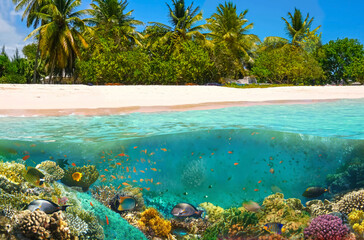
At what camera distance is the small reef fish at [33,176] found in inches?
211

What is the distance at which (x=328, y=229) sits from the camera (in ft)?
18.0

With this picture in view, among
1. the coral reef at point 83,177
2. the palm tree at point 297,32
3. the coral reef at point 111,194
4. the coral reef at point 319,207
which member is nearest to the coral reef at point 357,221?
the coral reef at point 319,207

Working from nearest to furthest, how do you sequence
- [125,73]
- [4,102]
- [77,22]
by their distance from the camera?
[4,102]
[125,73]
[77,22]

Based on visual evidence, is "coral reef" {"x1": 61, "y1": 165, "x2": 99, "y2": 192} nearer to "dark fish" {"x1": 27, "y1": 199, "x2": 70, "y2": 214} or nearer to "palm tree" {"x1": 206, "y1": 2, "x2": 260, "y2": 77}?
"dark fish" {"x1": 27, "y1": 199, "x2": 70, "y2": 214}

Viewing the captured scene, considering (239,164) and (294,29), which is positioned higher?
(294,29)

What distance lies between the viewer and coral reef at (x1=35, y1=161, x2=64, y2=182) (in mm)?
5861

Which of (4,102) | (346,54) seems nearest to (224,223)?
(4,102)

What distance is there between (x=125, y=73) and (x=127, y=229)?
80.1 feet

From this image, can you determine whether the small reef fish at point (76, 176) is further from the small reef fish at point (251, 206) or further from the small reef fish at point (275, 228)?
the small reef fish at point (275, 228)

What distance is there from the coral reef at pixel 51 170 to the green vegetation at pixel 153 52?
76.1 ft

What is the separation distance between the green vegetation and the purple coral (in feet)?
81.9

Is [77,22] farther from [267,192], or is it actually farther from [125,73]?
[267,192]

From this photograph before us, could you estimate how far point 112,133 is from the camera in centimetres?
711

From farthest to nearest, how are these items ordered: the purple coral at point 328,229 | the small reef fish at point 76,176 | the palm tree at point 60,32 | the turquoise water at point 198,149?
1. the palm tree at point 60,32
2. the turquoise water at point 198,149
3. the small reef fish at point 76,176
4. the purple coral at point 328,229
